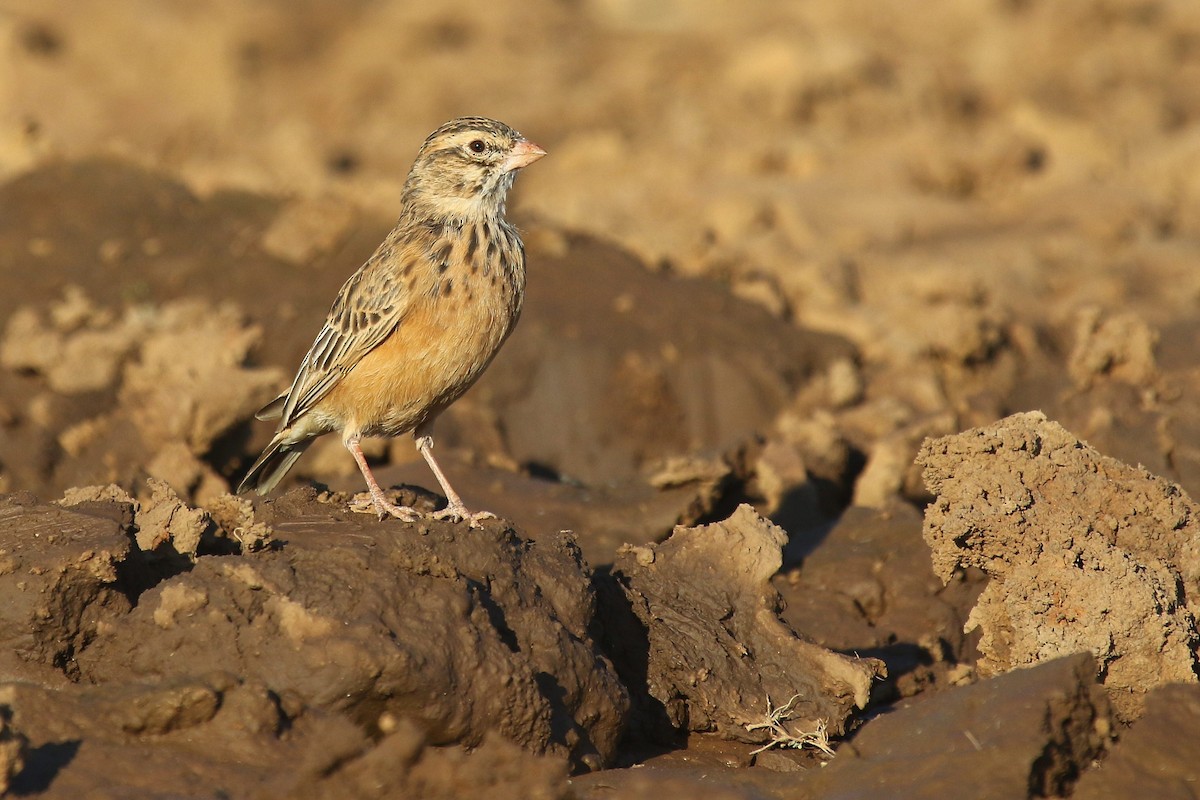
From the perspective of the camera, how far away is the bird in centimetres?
655

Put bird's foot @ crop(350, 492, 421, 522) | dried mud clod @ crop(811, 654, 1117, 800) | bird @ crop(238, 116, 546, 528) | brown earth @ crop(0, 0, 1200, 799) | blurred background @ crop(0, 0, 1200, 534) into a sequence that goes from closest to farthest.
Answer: dried mud clod @ crop(811, 654, 1117, 800) → brown earth @ crop(0, 0, 1200, 799) → bird's foot @ crop(350, 492, 421, 522) → bird @ crop(238, 116, 546, 528) → blurred background @ crop(0, 0, 1200, 534)

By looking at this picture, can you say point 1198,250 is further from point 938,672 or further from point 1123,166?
point 938,672

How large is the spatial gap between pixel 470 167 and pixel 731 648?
270 centimetres

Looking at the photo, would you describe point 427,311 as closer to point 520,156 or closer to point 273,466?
point 520,156

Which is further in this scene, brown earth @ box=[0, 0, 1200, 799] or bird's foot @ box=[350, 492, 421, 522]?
bird's foot @ box=[350, 492, 421, 522]

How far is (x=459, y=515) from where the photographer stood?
614cm

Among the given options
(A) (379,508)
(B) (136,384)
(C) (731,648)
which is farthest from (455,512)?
(B) (136,384)

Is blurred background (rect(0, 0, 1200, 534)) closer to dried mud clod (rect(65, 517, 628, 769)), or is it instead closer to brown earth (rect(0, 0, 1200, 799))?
brown earth (rect(0, 0, 1200, 799))

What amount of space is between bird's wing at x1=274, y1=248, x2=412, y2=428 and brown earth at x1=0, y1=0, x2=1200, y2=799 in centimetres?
57

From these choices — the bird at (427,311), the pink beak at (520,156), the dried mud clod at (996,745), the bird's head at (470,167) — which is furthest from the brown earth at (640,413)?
the pink beak at (520,156)

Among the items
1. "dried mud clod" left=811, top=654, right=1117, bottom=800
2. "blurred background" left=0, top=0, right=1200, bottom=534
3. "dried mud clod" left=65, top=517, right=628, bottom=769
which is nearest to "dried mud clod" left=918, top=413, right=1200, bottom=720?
"dried mud clod" left=811, top=654, right=1117, bottom=800

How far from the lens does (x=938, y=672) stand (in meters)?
6.13

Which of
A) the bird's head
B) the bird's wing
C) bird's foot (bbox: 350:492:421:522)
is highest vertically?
the bird's head

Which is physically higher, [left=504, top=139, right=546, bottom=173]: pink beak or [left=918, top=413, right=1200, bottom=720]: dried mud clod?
[left=504, top=139, right=546, bottom=173]: pink beak
